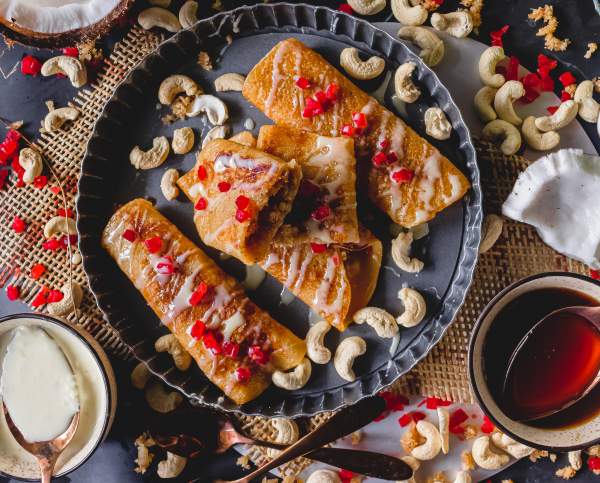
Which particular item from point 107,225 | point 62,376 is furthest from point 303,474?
point 107,225

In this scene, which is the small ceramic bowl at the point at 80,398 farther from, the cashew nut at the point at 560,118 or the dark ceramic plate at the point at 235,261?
the cashew nut at the point at 560,118

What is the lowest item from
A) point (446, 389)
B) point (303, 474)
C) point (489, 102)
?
point (303, 474)

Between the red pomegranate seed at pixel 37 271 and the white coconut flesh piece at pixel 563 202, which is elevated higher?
the white coconut flesh piece at pixel 563 202

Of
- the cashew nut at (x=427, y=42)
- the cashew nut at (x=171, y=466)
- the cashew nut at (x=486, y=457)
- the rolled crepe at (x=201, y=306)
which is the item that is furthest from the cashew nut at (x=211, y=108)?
the cashew nut at (x=486, y=457)

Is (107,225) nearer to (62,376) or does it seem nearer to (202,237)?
(202,237)

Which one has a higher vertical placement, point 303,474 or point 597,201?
point 597,201

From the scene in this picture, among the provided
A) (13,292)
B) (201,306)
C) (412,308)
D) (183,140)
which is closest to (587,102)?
(412,308)

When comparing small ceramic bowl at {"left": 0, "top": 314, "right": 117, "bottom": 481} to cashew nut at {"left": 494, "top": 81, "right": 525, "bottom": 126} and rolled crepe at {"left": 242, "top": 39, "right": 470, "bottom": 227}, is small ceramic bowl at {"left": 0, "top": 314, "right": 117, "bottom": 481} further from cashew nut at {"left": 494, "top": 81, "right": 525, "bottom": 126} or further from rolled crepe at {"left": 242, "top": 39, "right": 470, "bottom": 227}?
cashew nut at {"left": 494, "top": 81, "right": 525, "bottom": 126}
